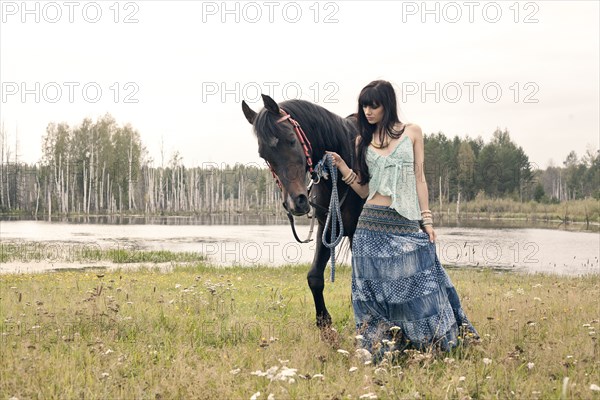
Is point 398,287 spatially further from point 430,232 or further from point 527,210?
point 527,210

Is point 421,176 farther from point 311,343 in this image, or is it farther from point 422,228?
point 311,343

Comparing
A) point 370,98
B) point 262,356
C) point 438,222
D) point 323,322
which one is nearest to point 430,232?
point 370,98

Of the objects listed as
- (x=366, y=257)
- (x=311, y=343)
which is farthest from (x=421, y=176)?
(x=311, y=343)

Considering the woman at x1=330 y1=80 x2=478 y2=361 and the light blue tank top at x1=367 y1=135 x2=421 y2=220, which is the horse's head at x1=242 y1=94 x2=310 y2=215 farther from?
the light blue tank top at x1=367 y1=135 x2=421 y2=220

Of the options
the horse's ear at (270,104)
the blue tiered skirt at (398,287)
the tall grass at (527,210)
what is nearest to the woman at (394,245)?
the blue tiered skirt at (398,287)

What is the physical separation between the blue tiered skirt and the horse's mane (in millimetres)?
744

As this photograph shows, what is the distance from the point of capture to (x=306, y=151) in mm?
4625

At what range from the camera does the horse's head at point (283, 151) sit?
432cm

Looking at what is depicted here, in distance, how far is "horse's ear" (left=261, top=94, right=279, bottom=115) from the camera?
14.7 ft

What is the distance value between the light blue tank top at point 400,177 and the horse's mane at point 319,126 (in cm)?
60

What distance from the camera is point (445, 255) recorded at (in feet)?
76.4

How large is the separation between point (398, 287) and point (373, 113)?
1431 mm

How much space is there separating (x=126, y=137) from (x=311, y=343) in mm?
73903

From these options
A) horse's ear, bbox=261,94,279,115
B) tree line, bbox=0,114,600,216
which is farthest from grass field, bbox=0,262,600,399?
tree line, bbox=0,114,600,216
